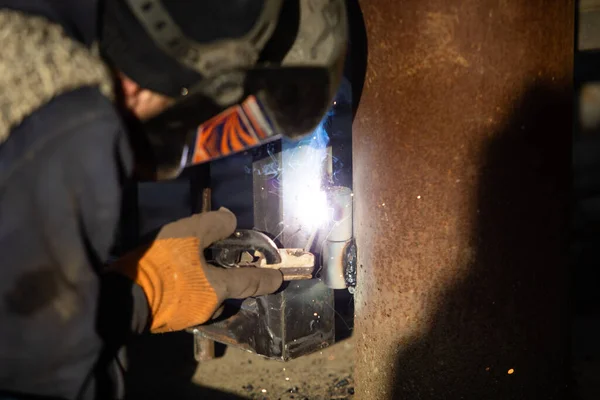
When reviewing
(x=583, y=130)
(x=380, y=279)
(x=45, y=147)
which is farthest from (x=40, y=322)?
(x=583, y=130)

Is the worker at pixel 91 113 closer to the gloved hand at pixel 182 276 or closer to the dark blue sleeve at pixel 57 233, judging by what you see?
the dark blue sleeve at pixel 57 233

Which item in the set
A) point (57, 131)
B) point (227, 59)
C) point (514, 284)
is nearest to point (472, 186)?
point (514, 284)

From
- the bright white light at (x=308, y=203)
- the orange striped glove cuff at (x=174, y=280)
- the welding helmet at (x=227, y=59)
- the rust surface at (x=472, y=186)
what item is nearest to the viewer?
the welding helmet at (x=227, y=59)

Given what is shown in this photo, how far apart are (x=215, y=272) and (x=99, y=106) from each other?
0.79m

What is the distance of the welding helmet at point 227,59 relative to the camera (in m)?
0.89

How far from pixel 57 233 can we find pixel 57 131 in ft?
→ 0.55

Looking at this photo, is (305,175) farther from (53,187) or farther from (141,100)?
(53,187)

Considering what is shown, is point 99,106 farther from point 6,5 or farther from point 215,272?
point 215,272

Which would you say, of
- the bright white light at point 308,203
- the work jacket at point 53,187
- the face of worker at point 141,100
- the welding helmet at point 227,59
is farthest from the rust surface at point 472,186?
the bright white light at point 308,203

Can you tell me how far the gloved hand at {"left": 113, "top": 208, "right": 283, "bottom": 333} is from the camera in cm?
137

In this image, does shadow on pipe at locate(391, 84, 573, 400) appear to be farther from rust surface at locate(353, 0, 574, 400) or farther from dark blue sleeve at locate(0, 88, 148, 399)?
dark blue sleeve at locate(0, 88, 148, 399)

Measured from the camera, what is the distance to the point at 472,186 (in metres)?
1.09

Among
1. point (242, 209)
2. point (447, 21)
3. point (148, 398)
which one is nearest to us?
point (447, 21)

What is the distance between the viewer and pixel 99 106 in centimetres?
79
